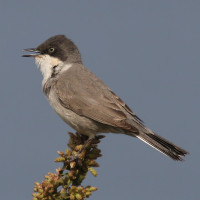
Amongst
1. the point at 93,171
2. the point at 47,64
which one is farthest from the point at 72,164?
the point at 47,64

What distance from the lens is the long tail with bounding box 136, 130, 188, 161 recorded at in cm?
539

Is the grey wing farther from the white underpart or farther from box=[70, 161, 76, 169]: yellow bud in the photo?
box=[70, 161, 76, 169]: yellow bud

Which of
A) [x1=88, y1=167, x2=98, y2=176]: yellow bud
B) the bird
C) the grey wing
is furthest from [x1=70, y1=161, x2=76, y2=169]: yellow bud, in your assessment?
the grey wing

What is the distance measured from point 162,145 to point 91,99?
1.41 meters

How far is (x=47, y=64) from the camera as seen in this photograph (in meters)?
7.00

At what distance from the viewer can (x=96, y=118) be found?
6.03 metres

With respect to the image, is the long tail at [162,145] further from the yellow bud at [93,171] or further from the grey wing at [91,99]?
the yellow bud at [93,171]

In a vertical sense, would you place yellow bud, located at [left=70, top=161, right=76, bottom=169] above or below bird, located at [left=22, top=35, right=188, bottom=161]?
below

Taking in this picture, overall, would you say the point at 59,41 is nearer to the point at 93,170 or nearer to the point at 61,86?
the point at 61,86

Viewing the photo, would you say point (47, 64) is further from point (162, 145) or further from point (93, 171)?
point (93, 171)

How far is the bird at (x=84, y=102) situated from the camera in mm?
5879

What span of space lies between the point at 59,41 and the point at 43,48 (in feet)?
1.10

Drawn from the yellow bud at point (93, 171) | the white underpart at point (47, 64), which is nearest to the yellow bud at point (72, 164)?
the yellow bud at point (93, 171)

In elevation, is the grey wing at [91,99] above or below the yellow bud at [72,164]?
above
